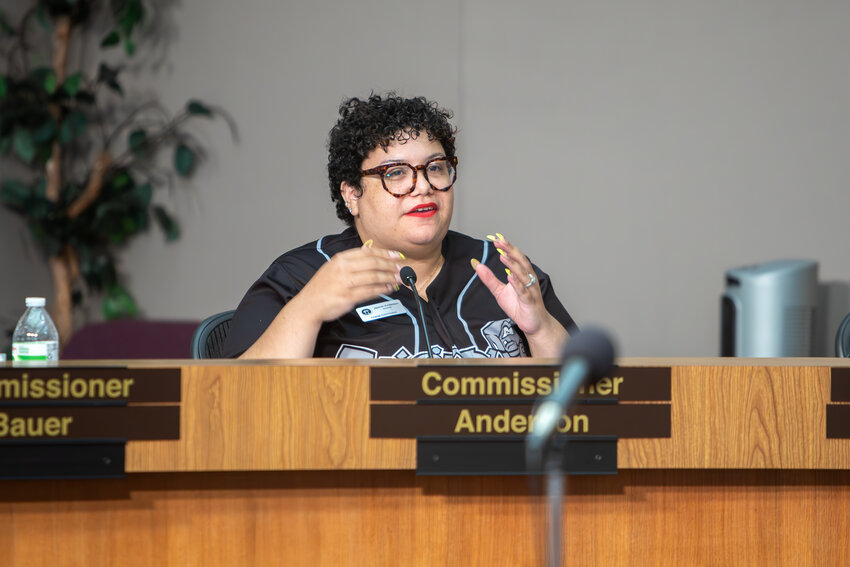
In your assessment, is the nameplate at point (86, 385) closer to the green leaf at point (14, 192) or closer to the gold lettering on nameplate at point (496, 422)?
the gold lettering on nameplate at point (496, 422)

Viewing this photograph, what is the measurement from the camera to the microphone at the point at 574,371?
657mm

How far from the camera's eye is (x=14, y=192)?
358 cm

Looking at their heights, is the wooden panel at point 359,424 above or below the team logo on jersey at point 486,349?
below

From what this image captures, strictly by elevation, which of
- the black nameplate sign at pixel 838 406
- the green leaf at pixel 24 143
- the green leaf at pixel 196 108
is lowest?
the black nameplate sign at pixel 838 406

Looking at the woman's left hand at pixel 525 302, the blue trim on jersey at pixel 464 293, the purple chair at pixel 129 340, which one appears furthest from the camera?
the purple chair at pixel 129 340

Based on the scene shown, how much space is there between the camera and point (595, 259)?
373cm

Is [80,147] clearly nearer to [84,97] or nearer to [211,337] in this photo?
[84,97]

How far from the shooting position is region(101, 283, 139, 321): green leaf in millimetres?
3771

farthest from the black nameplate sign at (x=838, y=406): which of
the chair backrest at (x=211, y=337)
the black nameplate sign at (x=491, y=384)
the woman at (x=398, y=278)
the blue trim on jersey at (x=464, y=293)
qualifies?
the chair backrest at (x=211, y=337)

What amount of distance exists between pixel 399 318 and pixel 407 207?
232mm

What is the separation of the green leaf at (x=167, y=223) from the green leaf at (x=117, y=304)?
0.30 meters

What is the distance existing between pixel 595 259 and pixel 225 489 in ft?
9.14

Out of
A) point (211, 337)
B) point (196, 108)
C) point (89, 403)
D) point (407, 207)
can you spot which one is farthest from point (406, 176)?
point (196, 108)

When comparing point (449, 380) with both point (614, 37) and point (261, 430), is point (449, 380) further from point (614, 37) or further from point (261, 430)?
point (614, 37)
